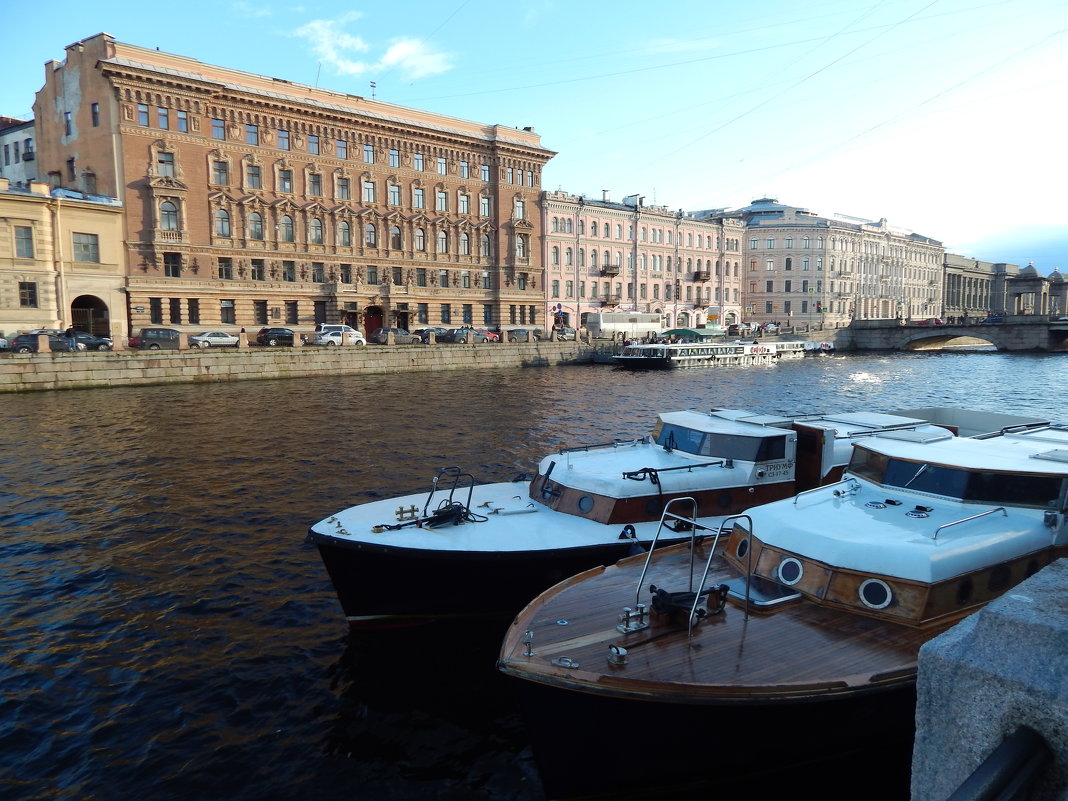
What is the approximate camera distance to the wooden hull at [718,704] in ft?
19.7

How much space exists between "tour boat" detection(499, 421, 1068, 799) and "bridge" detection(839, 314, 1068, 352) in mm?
75851

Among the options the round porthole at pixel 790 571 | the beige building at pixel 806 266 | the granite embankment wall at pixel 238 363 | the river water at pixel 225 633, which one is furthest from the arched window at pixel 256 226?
the beige building at pixel 806 266

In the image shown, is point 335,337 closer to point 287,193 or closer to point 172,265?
point 172,265

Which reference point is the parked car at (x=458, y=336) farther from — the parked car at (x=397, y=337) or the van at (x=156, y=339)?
the van at (x=156, y=339)

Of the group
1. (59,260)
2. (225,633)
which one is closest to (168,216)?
(59,260)

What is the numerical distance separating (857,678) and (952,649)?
13.7 ft

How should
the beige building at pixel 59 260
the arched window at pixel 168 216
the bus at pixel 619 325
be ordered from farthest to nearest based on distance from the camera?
the bus at pixel 619 325
the arched window at pixel 168 216
the beige building at pixel 59 260

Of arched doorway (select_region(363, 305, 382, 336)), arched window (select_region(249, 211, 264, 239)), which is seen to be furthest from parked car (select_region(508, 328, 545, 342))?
arched window (select_region(249, 211, 264, 239))

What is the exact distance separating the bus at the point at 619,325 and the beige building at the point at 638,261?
3.36 m

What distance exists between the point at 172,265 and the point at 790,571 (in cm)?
4990

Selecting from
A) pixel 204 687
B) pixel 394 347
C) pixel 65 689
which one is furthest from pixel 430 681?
pixel 394 347

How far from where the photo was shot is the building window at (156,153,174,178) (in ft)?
155

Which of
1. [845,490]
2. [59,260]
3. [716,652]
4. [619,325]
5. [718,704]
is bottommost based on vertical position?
[718,704]

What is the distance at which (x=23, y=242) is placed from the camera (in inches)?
1601
